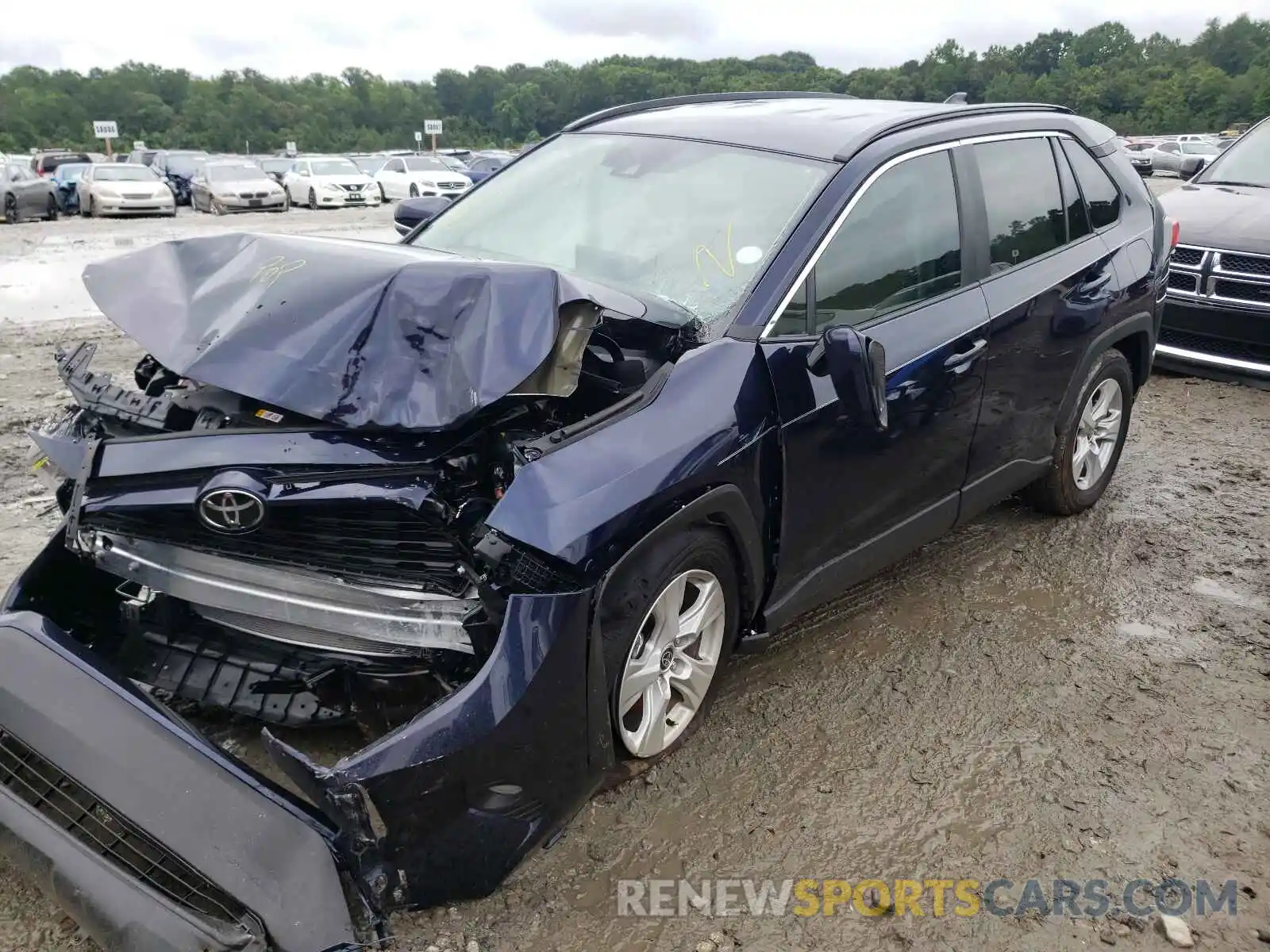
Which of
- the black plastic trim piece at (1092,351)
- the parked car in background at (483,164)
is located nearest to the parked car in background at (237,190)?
the parked car in background at (483,164)

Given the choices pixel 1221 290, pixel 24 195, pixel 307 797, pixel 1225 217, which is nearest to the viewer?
pixel 307 797

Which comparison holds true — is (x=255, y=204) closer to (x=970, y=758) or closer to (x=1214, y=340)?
(x=1214, y=340)

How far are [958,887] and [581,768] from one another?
1055 millimetres

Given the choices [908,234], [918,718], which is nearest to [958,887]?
[918,718]

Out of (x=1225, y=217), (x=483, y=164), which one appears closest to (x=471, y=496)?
(x=1225, y=217)

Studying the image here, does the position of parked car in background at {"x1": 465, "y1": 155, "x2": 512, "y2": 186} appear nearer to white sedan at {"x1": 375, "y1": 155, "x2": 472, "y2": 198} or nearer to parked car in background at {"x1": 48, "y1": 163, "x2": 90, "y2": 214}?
white sedan at {"x1": 375, "y1": 155, "x2": 472, "y2": 198}

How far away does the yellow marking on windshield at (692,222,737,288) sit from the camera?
3.07 metres

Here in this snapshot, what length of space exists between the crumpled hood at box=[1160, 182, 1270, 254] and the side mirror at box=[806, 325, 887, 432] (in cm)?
536

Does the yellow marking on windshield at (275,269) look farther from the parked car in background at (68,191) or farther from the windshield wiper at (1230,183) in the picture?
the parked car in background at (68,191)

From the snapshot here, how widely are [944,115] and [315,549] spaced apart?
2.83m

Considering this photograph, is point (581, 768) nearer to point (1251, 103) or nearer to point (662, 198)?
point (662, 198)

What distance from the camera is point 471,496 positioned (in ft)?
8.26

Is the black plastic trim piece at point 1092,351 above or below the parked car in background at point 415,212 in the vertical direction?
below

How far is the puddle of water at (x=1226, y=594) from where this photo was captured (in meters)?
4.02
